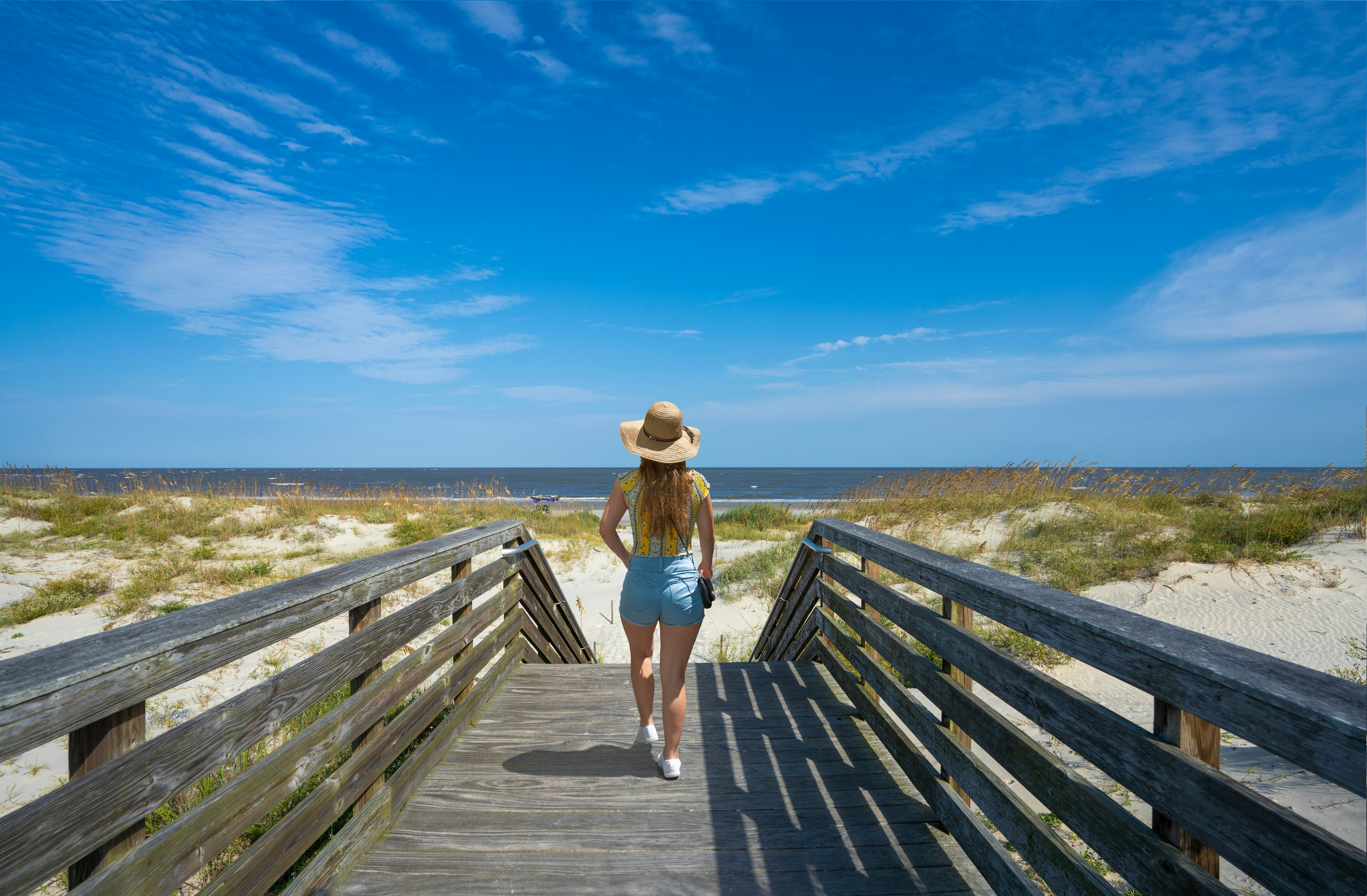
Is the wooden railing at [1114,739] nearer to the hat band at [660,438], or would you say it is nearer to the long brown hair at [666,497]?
the long brown hair at [666,497]

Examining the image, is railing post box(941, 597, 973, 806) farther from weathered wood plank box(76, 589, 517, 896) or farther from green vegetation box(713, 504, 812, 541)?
green vegetation box(713, 504, 812, 541)

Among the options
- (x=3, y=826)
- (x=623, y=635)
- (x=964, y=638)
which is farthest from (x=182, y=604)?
(x=964, y=638)

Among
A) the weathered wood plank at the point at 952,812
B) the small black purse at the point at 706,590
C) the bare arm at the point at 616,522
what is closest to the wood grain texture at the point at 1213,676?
the weathered wood plank at the point at 952,812

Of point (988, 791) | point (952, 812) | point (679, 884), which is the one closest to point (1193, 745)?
point (988, 791)

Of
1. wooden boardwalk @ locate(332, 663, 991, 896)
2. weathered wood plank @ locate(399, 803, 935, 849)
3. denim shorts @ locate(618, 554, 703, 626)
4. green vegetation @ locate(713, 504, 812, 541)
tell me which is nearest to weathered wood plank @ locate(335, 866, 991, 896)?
wooden boardwalk @ locate(332, 663, 991, 896)

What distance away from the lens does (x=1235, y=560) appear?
823 centimetres

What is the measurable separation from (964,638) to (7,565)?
543 inches

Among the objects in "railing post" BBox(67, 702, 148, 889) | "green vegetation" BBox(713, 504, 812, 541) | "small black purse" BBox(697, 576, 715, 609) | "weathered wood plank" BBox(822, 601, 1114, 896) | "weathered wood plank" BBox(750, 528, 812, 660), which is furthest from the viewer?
"green vegetation" BBox(713, 504, 812, 541)

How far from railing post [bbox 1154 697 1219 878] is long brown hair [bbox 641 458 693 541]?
2098 mm

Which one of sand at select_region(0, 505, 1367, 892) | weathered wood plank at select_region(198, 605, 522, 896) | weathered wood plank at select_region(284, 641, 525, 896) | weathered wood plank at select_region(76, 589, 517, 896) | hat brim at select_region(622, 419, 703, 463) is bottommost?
sand at select_region(0, 505, 1367, 892)

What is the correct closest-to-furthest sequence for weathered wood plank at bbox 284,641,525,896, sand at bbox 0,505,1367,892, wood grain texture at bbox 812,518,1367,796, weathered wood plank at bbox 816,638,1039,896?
wood grain texture at bbox 812,518,1367,796 → weathered wood plank at bbox 816,638,1039,896 → weathered wood plank at bbox 284,641,525,896 → sand at bbox 0,505,1367,892

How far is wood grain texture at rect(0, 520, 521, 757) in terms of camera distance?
123 centimetres

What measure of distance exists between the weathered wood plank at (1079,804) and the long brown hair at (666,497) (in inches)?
52.8

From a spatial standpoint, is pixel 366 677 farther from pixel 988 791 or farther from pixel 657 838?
pixel 988 791
